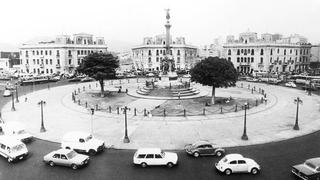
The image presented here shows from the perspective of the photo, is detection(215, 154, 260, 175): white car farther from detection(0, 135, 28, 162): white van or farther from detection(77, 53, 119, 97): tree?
detection(77, 53, 119, 97): tree

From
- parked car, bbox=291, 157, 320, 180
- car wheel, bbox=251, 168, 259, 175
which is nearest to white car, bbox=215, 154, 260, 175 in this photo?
car wheel, bbox=251, 168, 259, 175

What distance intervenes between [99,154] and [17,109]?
76.8 ft

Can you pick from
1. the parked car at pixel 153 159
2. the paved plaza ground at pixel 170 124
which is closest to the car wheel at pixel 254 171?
the parked car at pixel 153 159

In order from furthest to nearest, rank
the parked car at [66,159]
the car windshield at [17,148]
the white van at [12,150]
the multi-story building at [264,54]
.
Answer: the multi-story building at [264,54], the car windshield at [17,148], the white van at [12,150], the parked car at [66,159]

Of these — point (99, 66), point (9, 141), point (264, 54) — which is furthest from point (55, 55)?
point (9, 141)

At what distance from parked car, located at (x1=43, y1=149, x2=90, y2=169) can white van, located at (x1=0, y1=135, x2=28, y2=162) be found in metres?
2.25

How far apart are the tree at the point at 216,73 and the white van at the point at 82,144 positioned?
22.4 meters

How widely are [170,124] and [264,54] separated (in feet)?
244

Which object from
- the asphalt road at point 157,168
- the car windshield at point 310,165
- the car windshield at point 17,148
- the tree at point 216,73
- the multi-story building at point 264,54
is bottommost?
the asphalt road at point 157,168

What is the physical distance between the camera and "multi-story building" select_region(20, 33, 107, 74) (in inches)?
3748

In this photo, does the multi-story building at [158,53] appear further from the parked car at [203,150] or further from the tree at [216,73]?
the parked car at [203,150]

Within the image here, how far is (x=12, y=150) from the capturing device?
21469mm

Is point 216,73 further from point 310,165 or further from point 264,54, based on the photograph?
point 264,54

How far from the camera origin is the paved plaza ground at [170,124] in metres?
Result: 26.2
